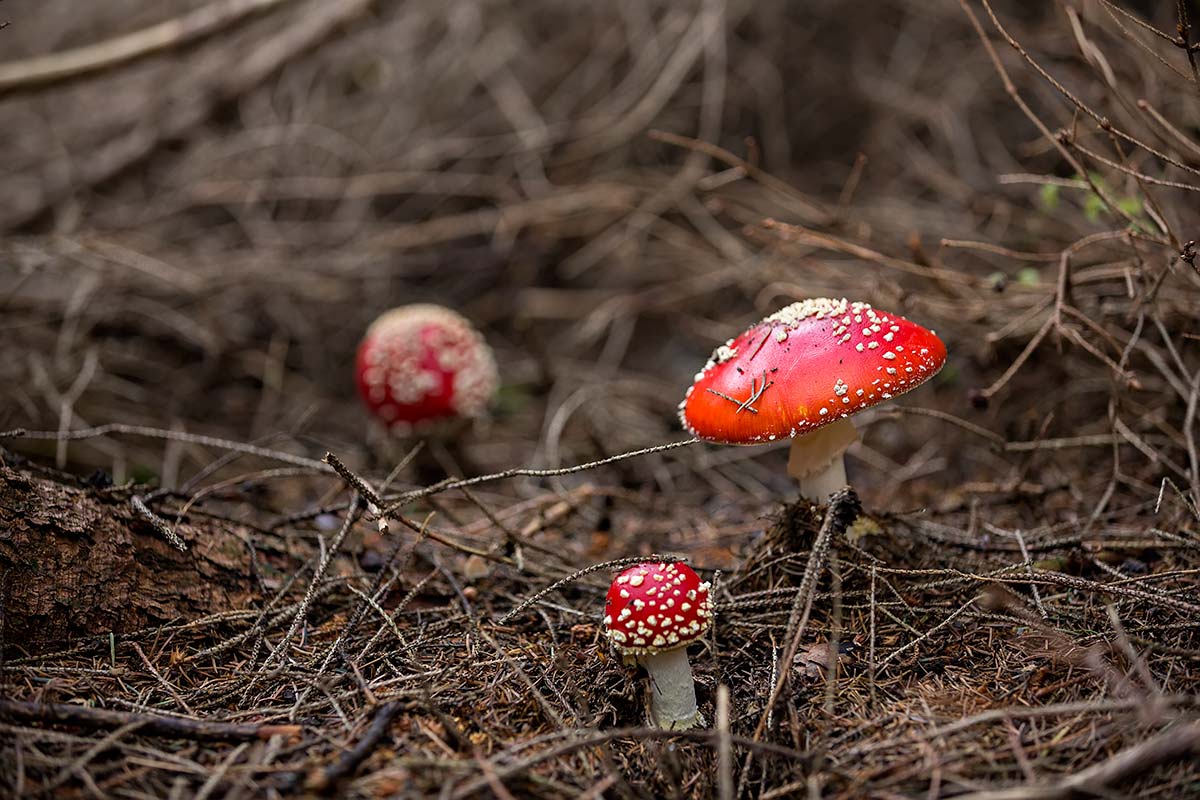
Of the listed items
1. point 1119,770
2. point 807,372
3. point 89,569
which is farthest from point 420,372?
point 1119,770

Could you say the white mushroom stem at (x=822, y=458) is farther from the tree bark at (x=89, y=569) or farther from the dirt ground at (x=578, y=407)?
the tree bark at (x=89, y=569)

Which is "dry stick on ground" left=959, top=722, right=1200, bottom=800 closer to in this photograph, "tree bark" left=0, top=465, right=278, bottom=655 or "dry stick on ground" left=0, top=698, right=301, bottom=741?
"dry stick on ground" left=0, top=698, right=301, bottom=741

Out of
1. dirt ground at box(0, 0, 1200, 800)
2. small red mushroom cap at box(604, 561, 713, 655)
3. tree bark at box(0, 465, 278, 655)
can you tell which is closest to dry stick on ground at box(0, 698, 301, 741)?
dirt ground at box(0, 0, 1200, 800)

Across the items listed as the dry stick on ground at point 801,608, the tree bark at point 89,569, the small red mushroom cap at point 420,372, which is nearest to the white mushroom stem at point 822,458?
the dry stick on ground at point 801,608

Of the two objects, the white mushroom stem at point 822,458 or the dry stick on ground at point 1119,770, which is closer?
the dry stick on ground at point 1119,770

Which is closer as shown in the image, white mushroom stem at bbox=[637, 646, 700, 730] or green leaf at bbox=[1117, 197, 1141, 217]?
white mushroom stem at bbox=[637, 646, 700, 730]

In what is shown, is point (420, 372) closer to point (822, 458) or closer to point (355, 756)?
point (822, 458)

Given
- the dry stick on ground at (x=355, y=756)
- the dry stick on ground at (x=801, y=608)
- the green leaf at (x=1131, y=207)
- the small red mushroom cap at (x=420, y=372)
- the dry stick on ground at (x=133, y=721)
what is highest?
the green leaf at (x=1131, y=207)
